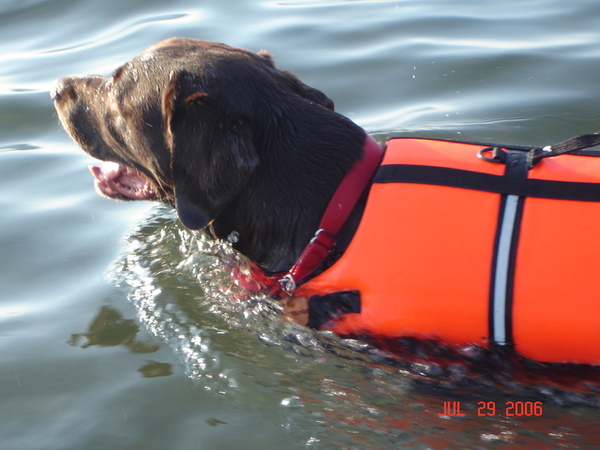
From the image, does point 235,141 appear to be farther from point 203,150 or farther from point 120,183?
point 120,183

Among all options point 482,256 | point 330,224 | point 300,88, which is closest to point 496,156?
point 482,256

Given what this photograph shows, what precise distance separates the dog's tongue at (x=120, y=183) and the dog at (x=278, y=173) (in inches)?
8.1

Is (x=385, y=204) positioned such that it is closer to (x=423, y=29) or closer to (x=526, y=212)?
(x=526, y=212)

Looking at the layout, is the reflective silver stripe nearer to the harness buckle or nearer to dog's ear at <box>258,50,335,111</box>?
the harness buckle

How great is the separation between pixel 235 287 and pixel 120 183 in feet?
2.61

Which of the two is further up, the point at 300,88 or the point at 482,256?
the point at 300,88

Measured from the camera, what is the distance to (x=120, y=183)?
4.10 m

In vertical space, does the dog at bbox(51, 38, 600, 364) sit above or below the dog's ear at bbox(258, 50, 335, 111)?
below

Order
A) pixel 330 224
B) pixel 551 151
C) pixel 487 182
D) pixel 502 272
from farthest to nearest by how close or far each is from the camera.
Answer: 1. pixel 330 224
2. pixel 551 151
3. pixel 487 182
4. pixel 502 272

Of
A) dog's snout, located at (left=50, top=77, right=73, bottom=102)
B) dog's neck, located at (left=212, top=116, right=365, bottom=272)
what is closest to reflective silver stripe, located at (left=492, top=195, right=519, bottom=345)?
dog's neck, located at (left=212, top=116, right=365, bottom=272)

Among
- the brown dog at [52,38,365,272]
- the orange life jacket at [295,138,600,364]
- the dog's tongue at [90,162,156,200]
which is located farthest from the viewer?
the dog's tongue at [90,162,156,200]

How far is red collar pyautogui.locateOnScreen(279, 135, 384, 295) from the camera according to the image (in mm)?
3432

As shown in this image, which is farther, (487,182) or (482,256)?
(487,182)

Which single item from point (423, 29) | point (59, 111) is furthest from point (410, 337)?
point (423, 29)
